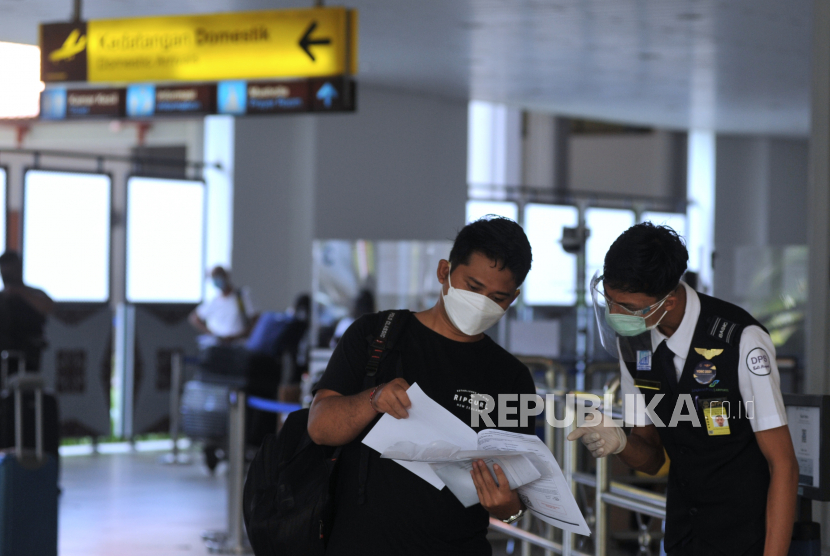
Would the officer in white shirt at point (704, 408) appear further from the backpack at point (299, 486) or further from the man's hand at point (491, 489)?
the backpack at point (299, 486)

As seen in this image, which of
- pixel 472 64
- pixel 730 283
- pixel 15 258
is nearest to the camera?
pixel 15 258

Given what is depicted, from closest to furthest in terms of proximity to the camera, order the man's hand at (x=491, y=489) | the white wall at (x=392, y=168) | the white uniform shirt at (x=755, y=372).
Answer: the white uniform shirt at (x=755, y=372) < the man's hand at (x=491, y=489) < the white wall at (x=392, y=168)

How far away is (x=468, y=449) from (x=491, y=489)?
115 millimetres

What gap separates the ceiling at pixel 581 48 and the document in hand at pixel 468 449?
4.88 meters

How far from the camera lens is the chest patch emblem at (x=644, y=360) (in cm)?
204

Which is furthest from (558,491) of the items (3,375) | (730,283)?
(730,283)

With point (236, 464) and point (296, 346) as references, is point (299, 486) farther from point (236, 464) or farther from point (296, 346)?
point (296, 346)

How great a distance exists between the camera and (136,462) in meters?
8.57

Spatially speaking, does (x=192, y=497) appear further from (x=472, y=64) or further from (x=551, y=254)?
(x=551, y=254)

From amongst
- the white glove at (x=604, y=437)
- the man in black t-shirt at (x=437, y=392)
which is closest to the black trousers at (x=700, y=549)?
the white glove at (x=604, y=437)

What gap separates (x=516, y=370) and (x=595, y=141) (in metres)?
13.8

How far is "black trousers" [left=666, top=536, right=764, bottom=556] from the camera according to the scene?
1885 mm

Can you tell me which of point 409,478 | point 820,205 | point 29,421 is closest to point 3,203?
point 29,421

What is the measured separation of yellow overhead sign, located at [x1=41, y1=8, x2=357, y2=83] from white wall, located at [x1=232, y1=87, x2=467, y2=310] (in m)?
3.99
